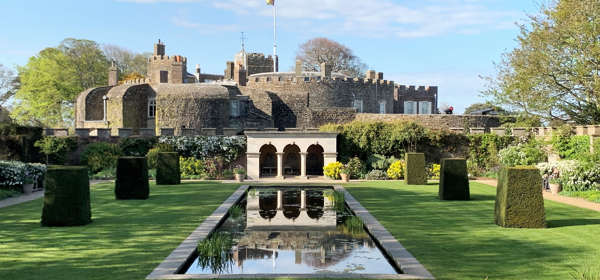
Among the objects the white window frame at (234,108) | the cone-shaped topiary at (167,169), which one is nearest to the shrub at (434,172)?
the cone-shaped topiary at (167,169)

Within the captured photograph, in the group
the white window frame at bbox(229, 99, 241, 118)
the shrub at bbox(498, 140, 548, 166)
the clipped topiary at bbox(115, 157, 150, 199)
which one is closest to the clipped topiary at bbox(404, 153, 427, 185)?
the shrub at bbox(498, 140, 548, 166)

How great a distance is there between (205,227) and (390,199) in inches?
279

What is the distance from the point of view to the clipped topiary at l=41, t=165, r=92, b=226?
11.2 meters

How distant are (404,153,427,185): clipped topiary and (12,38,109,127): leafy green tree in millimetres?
32901

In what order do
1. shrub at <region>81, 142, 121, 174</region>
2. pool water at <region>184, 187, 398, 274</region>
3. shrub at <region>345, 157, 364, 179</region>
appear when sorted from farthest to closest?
shrub at <region>81, 142, 121, 174</region>, shrub at <region>345, 157, 364, 179</region>, pool water at <region>184, 187, 398, 274</region>

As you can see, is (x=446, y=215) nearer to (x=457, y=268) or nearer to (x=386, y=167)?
(x=457, y=268)

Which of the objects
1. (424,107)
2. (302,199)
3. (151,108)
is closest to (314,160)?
(302,199)

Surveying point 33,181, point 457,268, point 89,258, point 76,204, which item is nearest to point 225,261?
point 89,258

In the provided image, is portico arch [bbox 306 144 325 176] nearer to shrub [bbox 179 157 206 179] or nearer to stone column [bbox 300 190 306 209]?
shrub [bbox 179 157 206 179]

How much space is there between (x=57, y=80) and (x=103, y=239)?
38290 millimetres

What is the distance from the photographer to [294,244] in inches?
385

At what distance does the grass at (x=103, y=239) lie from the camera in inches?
297

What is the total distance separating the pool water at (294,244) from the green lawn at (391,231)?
71 cm

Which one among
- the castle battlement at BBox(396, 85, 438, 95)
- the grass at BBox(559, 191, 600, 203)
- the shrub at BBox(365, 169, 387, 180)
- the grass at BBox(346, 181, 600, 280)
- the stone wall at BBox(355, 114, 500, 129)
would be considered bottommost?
the grass at BBox(346, 181, 600, 280)
